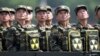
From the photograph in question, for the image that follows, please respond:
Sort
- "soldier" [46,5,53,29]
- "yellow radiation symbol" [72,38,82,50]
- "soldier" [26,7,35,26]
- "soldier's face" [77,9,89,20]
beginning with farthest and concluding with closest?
1. "soldier" [46,5,53,29]
2. "soldier" [26,7,35,26]
3. "soldier's face" [77,9,89,20]
4. "yellow radiation symbol" [72,38,82,50]

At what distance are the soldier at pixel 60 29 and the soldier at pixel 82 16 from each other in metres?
0.11

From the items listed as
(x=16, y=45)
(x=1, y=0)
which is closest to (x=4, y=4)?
(x=1, y=0)

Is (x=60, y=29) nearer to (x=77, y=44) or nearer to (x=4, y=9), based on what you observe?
(x=77, y=44)

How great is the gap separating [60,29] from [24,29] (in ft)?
1.26

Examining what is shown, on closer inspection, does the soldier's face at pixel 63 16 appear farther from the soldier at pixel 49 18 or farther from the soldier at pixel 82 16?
the soldier at pixel 49 18

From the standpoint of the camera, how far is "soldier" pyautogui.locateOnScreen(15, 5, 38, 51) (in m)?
4.37

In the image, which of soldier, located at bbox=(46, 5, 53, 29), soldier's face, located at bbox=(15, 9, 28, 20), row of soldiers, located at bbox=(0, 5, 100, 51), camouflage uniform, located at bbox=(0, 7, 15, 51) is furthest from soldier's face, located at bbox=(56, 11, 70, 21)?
camouflage uniform, located at bbox=(0, 7, 15, 51)

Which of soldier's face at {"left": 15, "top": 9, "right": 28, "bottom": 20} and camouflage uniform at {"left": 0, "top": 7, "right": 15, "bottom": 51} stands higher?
soldier's face at {"left": 15, "top": 9, "right": 28, "bottom": 20}

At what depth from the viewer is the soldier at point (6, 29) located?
442cm

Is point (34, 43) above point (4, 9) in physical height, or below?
below

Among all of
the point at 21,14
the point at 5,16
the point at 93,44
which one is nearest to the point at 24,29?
the point at 21,14

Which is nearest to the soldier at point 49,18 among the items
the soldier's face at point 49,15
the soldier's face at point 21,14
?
the soldier's face at point 49,15

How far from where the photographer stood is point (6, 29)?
460 centimetres

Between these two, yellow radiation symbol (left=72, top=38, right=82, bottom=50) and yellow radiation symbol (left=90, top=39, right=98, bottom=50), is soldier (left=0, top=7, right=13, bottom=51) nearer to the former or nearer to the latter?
yellow radiation symbol (left=72, top=38, right=82, bottom=50)
